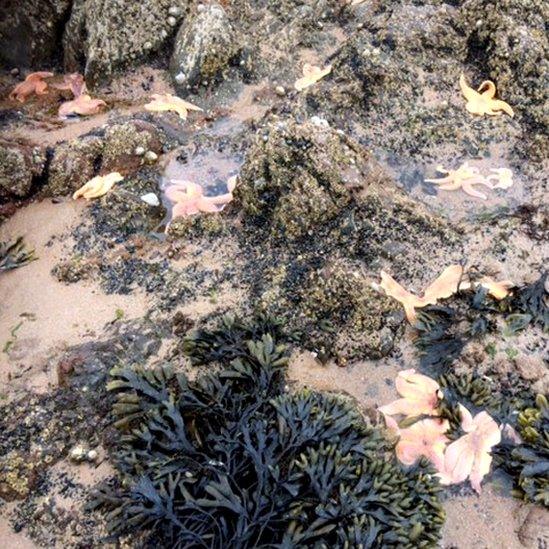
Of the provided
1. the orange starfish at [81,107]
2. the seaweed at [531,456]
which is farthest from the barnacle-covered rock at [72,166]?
the seaweed at [531,456]

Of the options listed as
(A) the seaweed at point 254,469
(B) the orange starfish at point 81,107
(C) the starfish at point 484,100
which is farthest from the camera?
(B) the orange starfish at point 81,107

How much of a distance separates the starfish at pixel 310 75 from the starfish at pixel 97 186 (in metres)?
1.71

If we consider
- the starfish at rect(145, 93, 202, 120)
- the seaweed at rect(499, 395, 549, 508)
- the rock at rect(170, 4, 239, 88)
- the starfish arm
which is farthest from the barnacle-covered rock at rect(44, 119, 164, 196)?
the seaweed at rect(499, 395, 549, 508)

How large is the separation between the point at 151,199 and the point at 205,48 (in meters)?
1.67

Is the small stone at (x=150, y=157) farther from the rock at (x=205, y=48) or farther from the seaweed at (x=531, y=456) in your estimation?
the seaweed at (x=531, y=456)

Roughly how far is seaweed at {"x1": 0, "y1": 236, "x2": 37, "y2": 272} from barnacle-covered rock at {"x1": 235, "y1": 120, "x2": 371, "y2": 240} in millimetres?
1653

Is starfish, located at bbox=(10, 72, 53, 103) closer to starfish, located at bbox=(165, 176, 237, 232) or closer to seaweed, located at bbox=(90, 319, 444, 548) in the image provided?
starfish, located at bbox=(165, 176, 237, 232)

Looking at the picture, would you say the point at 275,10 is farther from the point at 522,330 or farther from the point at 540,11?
the point at 522,330

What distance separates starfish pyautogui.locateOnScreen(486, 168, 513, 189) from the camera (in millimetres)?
4207

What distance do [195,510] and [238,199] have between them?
2.10 metres

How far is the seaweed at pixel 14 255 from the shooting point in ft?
13.0

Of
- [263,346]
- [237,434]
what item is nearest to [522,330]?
[263,346]

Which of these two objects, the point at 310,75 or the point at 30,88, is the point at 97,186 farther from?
the point at 310,75

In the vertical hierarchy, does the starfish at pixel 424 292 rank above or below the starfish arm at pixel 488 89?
below
